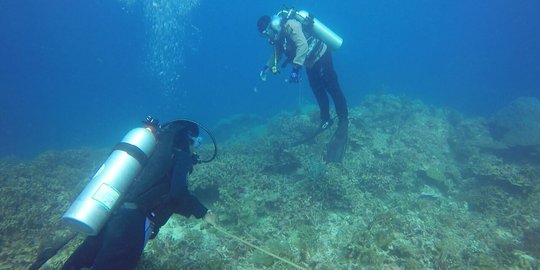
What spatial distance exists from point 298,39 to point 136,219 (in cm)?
616

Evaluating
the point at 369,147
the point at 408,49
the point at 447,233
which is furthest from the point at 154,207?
the point at 408,49

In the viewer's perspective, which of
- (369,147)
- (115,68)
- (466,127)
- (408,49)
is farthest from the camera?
(115,68)

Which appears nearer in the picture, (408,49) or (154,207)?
(154,207)

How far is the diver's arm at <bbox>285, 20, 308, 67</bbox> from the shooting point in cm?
819

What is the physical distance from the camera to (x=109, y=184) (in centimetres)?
418

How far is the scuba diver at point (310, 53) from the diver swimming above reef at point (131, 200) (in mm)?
4446

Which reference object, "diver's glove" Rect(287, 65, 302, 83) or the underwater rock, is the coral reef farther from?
"diver's glove" Rect(287, 65, 302, 83)

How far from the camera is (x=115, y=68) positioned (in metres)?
154

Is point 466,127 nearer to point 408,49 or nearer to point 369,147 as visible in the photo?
point 369,147

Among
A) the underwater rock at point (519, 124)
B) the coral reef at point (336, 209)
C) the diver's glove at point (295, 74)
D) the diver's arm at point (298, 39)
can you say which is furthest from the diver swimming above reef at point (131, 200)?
Result: the underwater rock at point (519, 124)

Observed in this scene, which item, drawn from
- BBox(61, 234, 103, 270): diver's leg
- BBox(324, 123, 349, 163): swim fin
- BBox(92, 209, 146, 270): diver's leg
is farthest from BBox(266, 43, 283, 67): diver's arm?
BBox(61, 234, 103, 270): diver's leg

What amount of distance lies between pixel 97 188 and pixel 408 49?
153474 mm

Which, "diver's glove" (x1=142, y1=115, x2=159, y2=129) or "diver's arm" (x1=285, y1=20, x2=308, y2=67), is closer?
"diver's glove" (x1=142, y1=115, x2=159, y2=129)

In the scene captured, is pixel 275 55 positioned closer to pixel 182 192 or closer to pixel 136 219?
pixel 182 192
